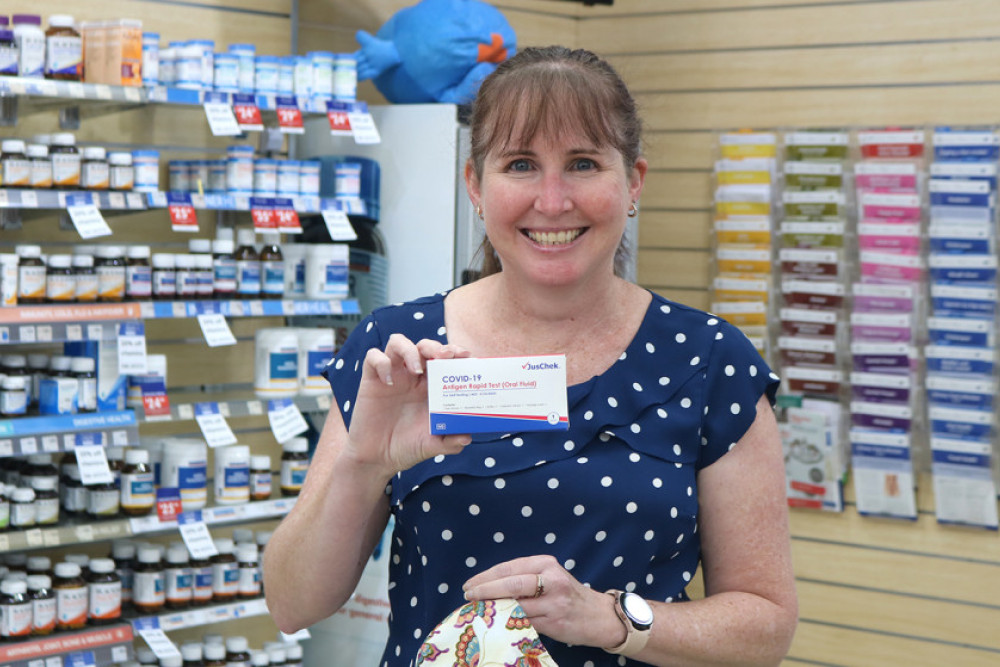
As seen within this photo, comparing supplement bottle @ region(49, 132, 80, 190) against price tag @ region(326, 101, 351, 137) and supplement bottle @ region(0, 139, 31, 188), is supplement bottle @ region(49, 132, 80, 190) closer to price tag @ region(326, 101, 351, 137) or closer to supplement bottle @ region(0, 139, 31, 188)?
supplement bottle @ region(0, 139, 31, 188)

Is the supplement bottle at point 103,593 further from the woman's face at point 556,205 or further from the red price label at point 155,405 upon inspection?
the woman's face at point 556,205

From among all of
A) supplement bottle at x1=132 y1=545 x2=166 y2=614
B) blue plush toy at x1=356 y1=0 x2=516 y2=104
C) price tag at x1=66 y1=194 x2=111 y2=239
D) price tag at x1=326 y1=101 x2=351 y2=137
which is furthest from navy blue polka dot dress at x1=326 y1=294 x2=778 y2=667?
blue plush toy at x1=356 y1=0 x2=516 y2=104

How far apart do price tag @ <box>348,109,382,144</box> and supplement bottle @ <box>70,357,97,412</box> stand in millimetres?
1153

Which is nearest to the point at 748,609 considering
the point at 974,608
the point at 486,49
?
the point at 486,49

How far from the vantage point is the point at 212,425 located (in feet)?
12.1

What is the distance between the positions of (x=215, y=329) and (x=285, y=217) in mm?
452

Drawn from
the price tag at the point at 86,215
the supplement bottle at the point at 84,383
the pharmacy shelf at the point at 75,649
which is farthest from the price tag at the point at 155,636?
the price tag at the point at 86,215

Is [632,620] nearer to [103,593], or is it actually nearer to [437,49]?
[103,593]

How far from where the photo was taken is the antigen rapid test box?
4.79 ft

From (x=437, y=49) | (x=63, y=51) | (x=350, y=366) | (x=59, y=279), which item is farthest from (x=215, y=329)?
(x=350, y=366)

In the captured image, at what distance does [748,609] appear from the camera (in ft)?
5.25

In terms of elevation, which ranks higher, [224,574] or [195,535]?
[195,535]

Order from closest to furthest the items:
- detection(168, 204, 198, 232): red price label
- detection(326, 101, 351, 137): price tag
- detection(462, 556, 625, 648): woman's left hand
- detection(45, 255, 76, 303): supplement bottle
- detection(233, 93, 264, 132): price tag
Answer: detection(462, 556, 625, 648): woman's left hand → detection(45, 255, 76, 303): supplement bottle → detection(168, 204, 198, 232): red price label → detection(233, 93, 264, 132): price tag → detection(326, 101, 351, 137): price tag

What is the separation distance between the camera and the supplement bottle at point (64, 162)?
3.38 meters
